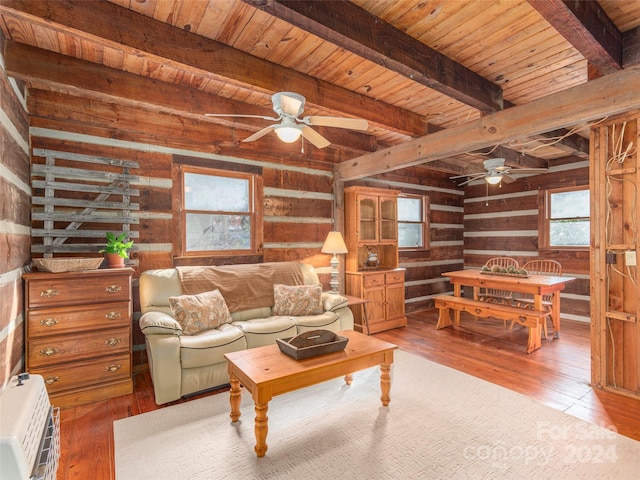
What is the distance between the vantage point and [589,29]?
196cm

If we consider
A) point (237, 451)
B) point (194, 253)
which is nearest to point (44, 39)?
point (194, 253)

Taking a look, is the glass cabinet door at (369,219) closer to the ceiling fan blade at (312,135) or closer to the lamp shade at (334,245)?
the lamp shade at (334,245)

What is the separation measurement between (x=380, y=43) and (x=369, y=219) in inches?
129

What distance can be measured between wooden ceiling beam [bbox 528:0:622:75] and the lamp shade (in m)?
3.08

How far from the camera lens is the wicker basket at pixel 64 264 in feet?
8.54

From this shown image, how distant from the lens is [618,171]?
9.30ft

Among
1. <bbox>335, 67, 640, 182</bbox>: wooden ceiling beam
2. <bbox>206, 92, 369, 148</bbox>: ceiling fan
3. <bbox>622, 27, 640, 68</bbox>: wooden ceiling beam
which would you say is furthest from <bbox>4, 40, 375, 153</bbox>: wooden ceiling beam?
<bbox>622, 27, 640, 68</bbox>: wooden ceiling beam

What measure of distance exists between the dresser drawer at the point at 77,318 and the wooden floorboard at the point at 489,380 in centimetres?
65

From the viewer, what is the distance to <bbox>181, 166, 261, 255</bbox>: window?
389 centimetres

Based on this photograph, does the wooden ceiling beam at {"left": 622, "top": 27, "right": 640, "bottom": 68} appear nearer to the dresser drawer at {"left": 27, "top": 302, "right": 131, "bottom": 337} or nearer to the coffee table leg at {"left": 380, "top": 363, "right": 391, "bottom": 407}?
the coffee table leg at {"left": 380, "top": 363, "right": 391, "bottom": 407}

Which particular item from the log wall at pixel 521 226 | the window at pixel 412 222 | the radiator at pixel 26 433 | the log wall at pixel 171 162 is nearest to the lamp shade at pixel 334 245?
the log wall at pixel 171 162

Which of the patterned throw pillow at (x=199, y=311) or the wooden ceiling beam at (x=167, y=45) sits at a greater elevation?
the wooden ceiling beam at (x=167, y=45)

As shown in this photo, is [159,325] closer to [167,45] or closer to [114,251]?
[114,251]

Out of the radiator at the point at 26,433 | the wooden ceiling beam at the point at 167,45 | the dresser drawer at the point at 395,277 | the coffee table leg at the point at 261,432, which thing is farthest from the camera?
the dresser drawer at the point at 395,277
